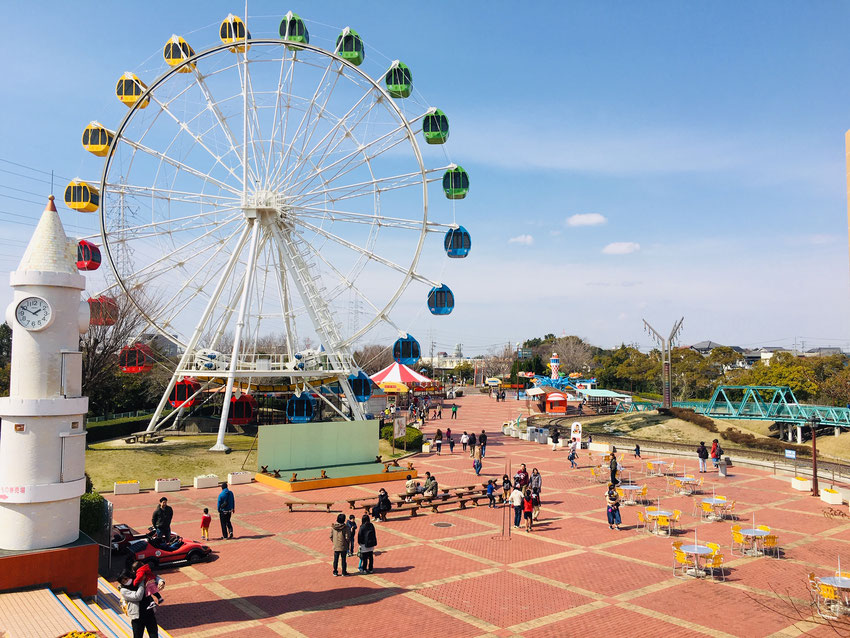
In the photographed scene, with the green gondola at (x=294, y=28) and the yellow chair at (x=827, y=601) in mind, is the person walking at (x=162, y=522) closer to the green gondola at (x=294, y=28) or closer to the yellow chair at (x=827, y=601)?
the yellow chair at (x=827, y=601)

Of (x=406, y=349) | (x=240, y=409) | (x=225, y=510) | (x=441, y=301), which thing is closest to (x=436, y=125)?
(x=441, y=301)

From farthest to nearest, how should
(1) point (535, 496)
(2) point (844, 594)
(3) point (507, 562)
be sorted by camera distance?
1. (1) point (535, 496)
2. (3) point (507, 562)
3. (2) point (844, 594)

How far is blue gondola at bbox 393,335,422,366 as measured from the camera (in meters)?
36.4

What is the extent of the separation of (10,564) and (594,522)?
15.7 meters

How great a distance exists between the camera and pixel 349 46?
34031 mm

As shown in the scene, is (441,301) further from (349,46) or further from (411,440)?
(349,46)

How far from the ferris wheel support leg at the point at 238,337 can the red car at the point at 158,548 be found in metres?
15.1

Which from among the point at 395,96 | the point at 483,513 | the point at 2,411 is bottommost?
the point at 483,513

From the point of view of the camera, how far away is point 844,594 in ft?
45.5

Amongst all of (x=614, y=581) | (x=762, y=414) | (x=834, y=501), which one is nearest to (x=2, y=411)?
(x=614, y=581)

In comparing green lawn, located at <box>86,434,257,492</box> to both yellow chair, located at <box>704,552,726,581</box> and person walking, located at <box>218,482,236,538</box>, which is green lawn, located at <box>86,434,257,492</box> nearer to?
person walking, located at <box>218,482,236,538</box>

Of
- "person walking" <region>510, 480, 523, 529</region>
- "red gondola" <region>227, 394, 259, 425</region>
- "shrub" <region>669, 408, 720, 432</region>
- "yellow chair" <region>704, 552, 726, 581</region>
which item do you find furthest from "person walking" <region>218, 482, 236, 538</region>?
"shrub" <region>669, 408, 720, 432</region>

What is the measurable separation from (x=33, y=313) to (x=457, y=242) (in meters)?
23.5

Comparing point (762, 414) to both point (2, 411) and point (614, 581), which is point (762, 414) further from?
point (2, 411)
